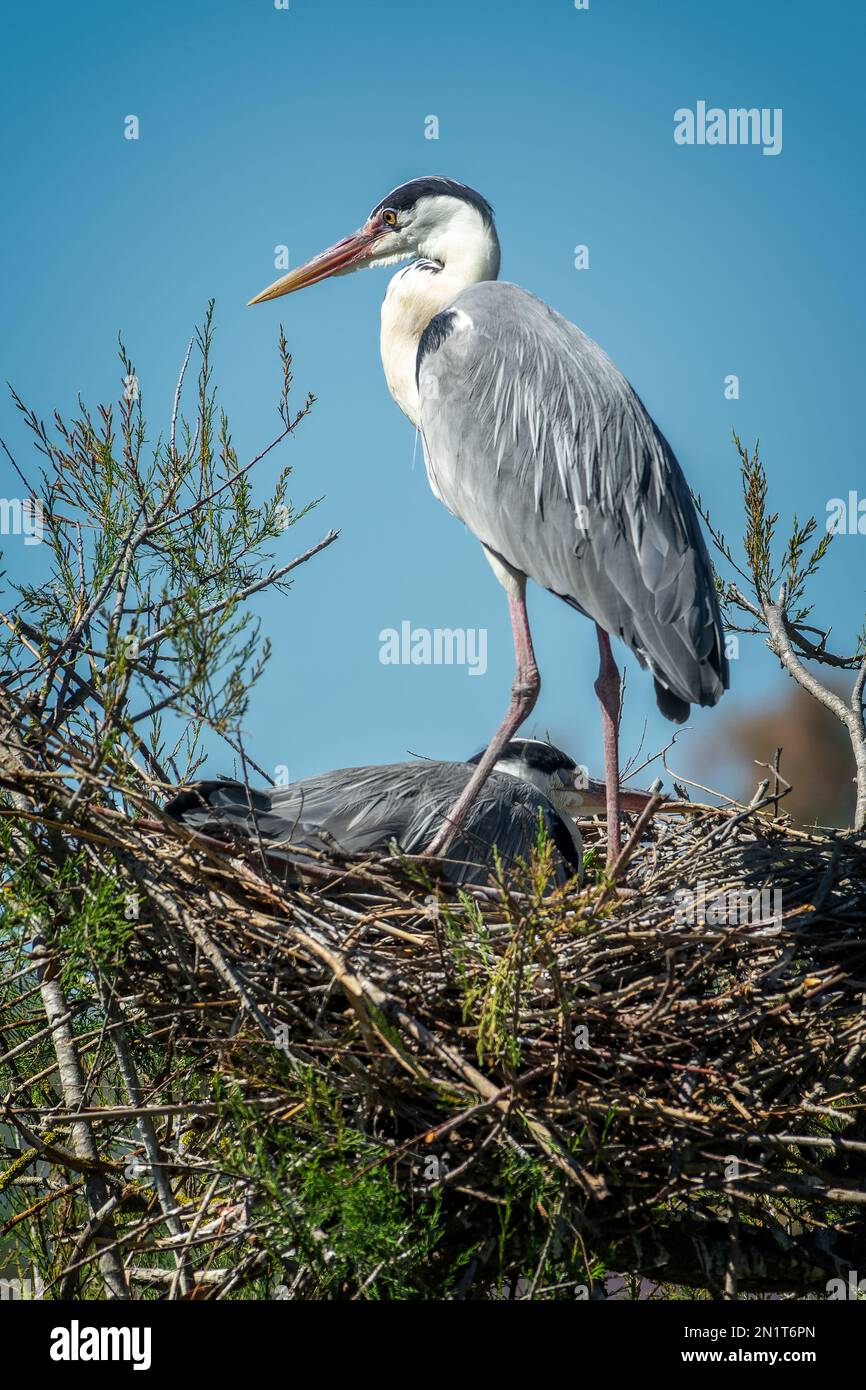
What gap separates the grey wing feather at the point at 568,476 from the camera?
3754mm

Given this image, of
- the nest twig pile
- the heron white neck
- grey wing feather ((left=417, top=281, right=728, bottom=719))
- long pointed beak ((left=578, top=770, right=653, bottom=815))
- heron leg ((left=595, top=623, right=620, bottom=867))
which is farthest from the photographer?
the heron white neck

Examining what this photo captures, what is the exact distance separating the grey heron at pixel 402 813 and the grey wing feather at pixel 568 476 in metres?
0.54

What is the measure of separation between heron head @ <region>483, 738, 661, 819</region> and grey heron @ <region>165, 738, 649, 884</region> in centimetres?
40

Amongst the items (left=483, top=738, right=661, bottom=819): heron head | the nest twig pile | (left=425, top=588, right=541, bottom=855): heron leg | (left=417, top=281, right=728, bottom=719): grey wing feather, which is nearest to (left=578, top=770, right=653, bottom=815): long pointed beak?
(left=483, top=738, right=661, bottom=819): heron head

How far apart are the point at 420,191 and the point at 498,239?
32cm

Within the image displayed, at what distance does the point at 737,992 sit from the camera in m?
2.92

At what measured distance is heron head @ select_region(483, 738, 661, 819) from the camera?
4.62 metres

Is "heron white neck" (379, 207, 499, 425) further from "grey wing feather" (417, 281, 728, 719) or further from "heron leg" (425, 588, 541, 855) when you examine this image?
"heron leg" (425, 588, 541, 855)

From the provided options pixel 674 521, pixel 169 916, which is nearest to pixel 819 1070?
pixel 169 916

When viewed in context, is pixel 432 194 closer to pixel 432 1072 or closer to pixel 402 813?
pixel 402 813

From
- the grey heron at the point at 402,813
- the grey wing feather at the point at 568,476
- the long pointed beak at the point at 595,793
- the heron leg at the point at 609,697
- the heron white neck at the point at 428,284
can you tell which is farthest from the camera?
the heron white neck at the point at 428,284

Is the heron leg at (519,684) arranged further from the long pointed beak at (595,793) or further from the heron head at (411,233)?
the heron head at (411,233)

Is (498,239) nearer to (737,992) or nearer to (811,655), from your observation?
(811,655)

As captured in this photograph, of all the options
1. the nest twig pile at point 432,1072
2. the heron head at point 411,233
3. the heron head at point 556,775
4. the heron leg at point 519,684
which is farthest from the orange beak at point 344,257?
the nest twig pile at point 432,1072
